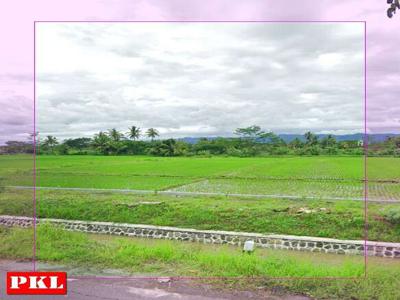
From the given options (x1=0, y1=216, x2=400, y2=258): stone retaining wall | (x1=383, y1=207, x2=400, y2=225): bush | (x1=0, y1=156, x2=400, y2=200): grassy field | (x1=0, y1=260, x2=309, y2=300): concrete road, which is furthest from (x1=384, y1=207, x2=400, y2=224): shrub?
(x1=0, y1=260, x2=309, y2=300): concrete road

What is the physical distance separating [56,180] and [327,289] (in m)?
11.2

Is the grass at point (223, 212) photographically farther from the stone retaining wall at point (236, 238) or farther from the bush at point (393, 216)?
the stone retaining wall at point (236, 238)

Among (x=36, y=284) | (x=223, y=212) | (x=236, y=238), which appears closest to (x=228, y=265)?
(x=36, y=284)

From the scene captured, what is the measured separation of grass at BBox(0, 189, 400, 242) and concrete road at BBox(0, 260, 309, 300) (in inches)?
128

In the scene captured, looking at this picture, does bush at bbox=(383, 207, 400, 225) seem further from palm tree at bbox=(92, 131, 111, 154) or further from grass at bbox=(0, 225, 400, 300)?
palm tree at bbox=(92, 131, 111, 154)

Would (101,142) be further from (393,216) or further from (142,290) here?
(393,216)

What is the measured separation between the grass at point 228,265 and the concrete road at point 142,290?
0.19 metres

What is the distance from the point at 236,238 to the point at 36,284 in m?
3.71

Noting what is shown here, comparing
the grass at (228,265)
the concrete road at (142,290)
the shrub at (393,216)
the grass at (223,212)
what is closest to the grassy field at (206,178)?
the grass at (223,212)

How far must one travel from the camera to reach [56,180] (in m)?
12.9

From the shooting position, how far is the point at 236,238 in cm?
646

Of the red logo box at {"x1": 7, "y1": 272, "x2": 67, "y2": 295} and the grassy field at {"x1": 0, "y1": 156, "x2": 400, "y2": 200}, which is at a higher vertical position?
the grassy field at {"x1": 0, "y1": 156, "x2": 400, "y2": 200}

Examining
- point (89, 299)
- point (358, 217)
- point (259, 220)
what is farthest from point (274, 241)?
point (89, 299)

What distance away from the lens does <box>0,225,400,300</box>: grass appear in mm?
3611
